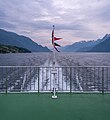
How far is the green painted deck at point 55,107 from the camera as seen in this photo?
14.9ft

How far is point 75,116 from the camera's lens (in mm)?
4547

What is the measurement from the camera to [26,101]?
5.90 meters

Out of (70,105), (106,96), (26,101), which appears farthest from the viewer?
(106,96)

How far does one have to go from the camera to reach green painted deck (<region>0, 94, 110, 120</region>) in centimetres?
454

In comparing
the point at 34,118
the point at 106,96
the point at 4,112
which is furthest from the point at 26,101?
the point at 106,96

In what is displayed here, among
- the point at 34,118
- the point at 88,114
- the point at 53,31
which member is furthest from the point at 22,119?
the point at 53,31

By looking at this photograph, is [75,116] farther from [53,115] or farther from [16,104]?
[16,104]

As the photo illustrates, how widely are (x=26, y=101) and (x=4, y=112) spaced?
3.65 feet

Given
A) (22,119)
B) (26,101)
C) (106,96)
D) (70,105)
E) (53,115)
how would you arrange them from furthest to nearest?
(106,96), (26,101), (70,105), (53,115), (22,119)

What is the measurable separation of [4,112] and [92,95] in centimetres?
286

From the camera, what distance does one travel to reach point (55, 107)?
530 cm

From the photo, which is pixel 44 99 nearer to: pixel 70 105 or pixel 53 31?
pixel 70 105

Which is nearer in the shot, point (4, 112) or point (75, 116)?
point (75, 116)

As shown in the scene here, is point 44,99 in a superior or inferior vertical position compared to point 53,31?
inferior
